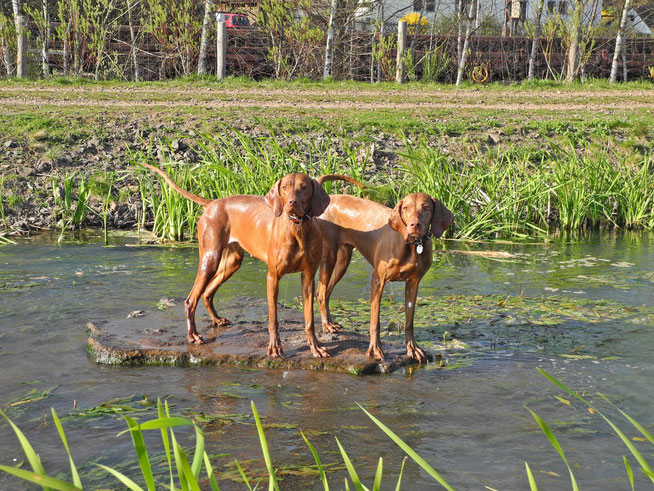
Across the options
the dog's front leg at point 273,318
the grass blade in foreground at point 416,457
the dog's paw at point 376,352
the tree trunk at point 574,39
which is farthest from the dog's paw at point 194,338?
the tree trunk at point 574,39

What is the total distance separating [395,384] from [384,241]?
0.98m

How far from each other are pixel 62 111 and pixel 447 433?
12.0 m

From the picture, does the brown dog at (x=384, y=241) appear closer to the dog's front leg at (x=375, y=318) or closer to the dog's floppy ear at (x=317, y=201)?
the dog's front leg at (x=375, y=318)

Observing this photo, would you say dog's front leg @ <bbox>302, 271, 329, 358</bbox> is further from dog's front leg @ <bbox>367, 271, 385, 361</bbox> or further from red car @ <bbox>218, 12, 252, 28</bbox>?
red car @ <bbox>218, 12, 252, 28</bbox>

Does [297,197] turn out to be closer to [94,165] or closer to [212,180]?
[212,180]

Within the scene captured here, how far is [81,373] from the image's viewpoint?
538 centimetres

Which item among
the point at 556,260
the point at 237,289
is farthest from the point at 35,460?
the point at 556,260

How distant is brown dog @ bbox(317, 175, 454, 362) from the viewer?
510 centimetres

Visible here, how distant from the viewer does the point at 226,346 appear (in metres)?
5.82

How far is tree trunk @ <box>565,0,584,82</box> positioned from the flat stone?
2059 centimetres

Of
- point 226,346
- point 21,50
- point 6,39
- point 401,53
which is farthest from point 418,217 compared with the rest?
Result: point 6,39

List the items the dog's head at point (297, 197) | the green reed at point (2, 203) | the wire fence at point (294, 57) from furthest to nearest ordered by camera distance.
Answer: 1. the wire fence at point (294, 57)
2. the green reed at point (2, 203)
3. the dog's head at point (297, 197)

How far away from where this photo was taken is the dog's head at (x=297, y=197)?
495cm

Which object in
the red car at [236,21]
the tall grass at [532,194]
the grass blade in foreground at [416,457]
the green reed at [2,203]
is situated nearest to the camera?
the grass blade in foreground at [416,457]
